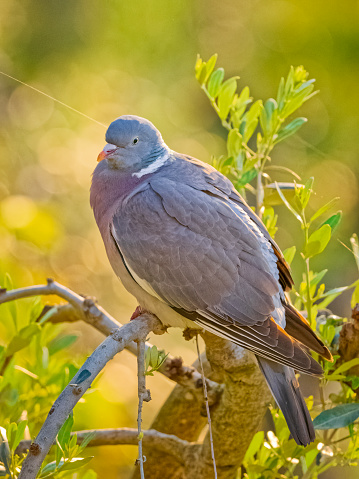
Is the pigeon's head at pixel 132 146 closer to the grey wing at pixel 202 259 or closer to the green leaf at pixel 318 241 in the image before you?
the grey wing at pixel 202 259

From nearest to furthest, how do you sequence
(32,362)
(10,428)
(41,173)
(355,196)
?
(10,428), (32,362), (41,173), (355,196)

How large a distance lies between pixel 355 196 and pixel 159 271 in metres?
1.93

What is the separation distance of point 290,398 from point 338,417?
0.10 meters

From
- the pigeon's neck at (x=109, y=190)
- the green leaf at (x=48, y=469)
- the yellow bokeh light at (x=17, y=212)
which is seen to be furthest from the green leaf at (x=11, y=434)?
the yellow bokeh light at (x=17, y=212)

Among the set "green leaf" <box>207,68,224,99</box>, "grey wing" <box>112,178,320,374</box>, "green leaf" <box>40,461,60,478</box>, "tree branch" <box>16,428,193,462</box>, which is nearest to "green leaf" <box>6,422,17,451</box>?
"green leaf" <box>40,461,60,478</box>

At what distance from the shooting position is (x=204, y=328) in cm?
140

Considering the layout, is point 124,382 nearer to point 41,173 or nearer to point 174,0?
point 41,173

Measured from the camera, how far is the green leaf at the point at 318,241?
Result: 138 centimetres

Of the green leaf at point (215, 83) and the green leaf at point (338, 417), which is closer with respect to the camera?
the green leaf at point (338, 417)

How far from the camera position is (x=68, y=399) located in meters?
0.99

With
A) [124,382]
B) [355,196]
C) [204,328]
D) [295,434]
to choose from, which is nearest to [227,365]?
[204,328]

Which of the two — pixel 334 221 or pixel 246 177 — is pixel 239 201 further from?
pixel 334 221

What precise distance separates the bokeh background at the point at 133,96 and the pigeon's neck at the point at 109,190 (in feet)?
2.52

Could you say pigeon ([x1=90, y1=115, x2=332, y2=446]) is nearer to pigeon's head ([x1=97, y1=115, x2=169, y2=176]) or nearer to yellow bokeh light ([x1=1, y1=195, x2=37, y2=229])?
pigeon's head ([x1=97, y1=115, x2=169, y2=176])
